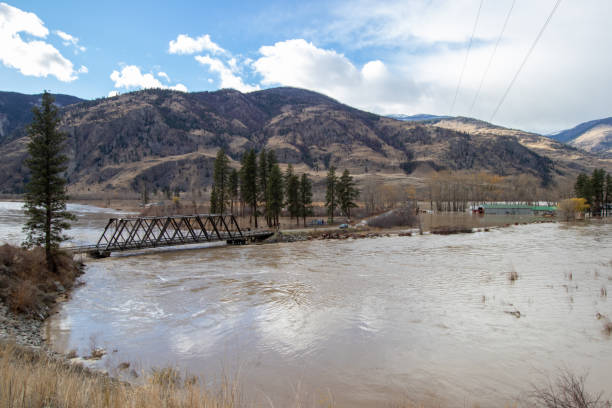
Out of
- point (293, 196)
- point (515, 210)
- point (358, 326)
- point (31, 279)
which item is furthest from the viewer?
point (515, 210)

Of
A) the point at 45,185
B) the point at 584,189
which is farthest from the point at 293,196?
the point at 584,189

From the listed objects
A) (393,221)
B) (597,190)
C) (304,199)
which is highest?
(597,190)

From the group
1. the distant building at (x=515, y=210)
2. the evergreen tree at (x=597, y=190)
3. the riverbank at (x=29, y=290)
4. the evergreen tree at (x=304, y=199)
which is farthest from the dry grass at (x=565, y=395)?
the distant building at (x=515, y=210)

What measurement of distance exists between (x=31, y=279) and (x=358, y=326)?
812 inches

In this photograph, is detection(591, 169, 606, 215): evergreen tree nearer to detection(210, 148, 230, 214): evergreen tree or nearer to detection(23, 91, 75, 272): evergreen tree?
detection(210, 148, 230, 214): evergreen tree

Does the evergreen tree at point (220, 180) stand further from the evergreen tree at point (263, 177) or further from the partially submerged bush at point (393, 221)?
the partially submerged bush at point (393, 221)

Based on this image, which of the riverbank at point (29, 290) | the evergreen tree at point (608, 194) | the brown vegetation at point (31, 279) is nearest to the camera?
the riverbank at point (29, 290)

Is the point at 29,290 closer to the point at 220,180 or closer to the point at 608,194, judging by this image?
the point at 220,180

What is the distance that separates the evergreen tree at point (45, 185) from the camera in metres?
28.0

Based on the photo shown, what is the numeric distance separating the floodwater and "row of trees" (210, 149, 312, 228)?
38.1 meters

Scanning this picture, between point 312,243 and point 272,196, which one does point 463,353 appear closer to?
point 312,243

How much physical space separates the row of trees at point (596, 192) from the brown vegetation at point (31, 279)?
11962 centimetres

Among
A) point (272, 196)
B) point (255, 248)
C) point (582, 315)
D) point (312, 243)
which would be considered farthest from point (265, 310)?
point (272, 196)

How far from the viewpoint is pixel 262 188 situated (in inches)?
3017
